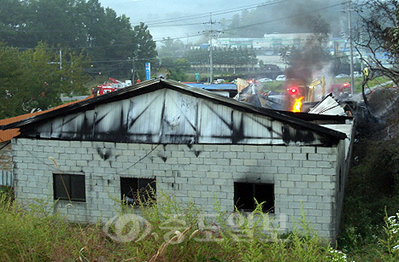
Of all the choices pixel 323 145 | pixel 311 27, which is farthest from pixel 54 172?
pixel 311 27

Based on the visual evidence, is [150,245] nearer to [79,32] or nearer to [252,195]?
[252,195]

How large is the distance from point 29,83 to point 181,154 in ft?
94.2

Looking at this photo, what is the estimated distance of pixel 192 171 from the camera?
10773mm

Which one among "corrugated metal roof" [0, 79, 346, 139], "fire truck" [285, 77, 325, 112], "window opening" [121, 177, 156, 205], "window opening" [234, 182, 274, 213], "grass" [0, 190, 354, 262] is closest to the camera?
"grass" [0, 190, 354, 262]

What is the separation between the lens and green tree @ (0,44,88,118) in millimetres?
31547

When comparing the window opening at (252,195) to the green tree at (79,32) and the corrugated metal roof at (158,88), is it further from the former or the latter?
the green tree at (79,32)

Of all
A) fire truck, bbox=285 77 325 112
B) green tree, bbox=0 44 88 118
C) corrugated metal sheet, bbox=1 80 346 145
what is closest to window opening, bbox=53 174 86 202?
corrugated metal sheet, bbox=1 80 346 145

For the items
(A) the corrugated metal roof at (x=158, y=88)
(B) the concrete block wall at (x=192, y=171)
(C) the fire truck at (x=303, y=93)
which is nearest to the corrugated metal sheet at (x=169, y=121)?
(A) the corrugated metal roof at (x=158, y=88)

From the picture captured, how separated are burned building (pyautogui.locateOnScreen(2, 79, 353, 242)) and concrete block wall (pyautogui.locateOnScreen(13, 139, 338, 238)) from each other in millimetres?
23

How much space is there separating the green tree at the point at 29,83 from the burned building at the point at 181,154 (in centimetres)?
2034

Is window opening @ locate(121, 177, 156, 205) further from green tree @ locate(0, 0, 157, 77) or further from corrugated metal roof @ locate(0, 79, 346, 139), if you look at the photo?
green tree @ locate(0, 0, 157, 77)

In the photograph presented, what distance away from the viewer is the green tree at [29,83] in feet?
104

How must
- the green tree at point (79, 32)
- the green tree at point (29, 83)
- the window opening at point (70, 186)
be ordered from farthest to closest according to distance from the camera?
the green tree at point (79, 32)
the green tree at point (29, 83)
the window opening at point (70, 186)

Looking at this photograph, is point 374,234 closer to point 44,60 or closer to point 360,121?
point 360,121
